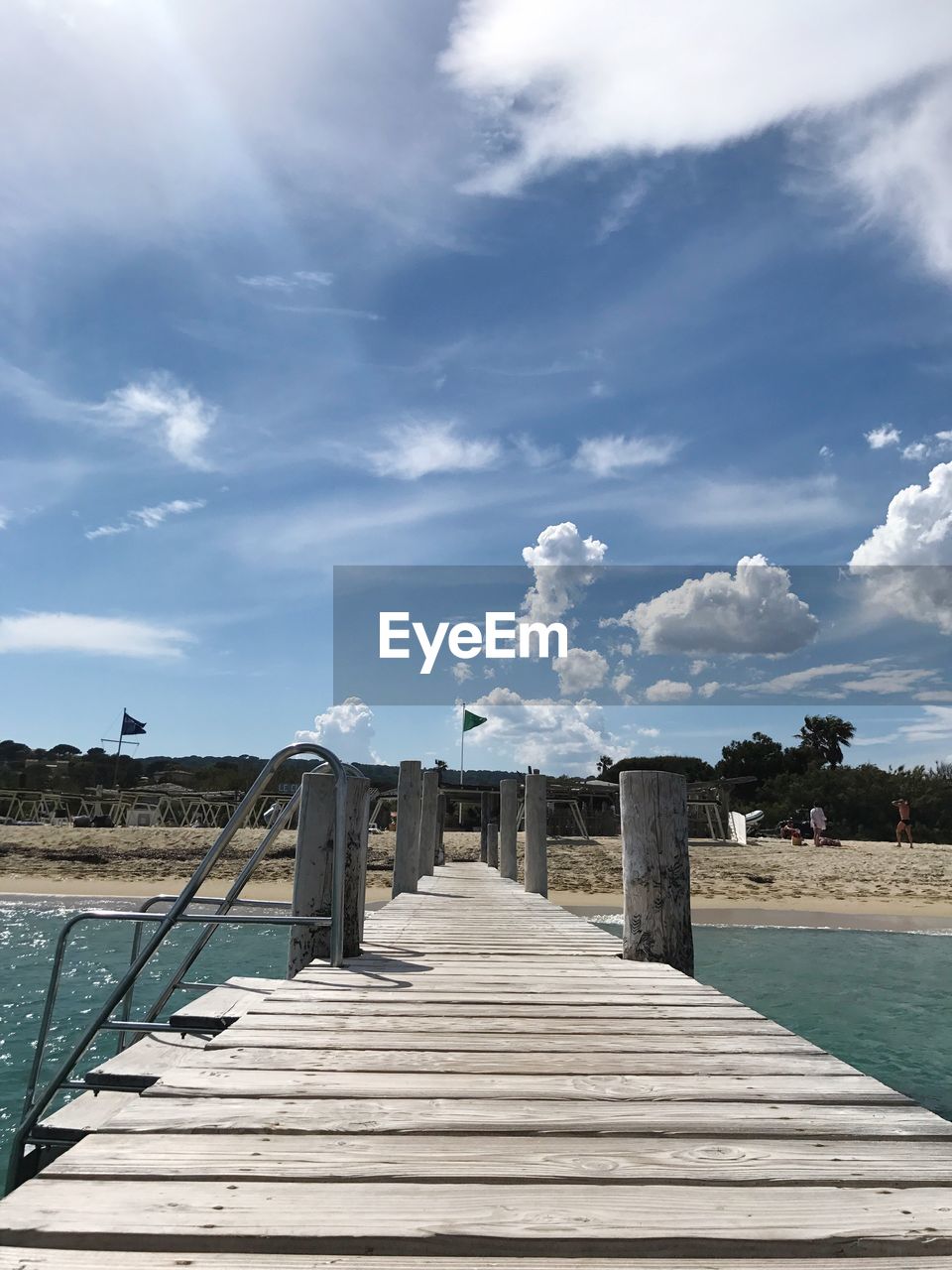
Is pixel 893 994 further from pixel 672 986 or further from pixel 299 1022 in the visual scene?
pixel 299 1022

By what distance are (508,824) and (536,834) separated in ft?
11.7

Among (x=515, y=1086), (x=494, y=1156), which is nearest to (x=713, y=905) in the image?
(x=515, y=1086)

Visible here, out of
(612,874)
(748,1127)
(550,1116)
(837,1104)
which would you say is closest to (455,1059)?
(550,1116)

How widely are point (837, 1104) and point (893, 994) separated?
11.0m

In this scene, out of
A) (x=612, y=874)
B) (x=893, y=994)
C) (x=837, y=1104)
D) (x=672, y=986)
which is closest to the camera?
(x=837, y=1104)

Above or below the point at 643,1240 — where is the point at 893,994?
below

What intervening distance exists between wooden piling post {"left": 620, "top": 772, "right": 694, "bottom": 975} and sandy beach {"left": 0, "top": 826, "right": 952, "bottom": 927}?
13439 millimetres

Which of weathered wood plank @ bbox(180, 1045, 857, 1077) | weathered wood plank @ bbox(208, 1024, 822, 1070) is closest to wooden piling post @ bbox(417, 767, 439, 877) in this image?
weathered wood plank @ bbox(208, 1024, 822, 1070)

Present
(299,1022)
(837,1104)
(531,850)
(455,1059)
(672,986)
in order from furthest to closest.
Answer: (531,850) → (672,986) → (299,1022) → (455,1059) → (837,1104)

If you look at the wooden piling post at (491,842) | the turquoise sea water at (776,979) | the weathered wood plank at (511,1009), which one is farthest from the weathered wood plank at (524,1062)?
the wooden piling post at (491,842)

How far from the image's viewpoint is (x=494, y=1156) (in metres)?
2.24

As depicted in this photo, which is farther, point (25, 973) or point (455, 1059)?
point (25, 973)

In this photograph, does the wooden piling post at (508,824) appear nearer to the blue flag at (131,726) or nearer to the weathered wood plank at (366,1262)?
the weathered wood plank at (366,1262)

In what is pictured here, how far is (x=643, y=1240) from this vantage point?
72.7 inches
